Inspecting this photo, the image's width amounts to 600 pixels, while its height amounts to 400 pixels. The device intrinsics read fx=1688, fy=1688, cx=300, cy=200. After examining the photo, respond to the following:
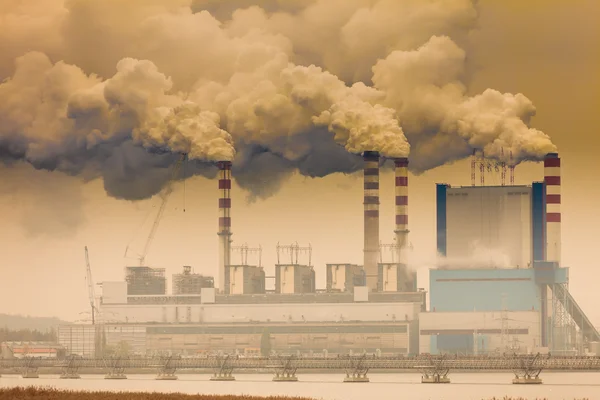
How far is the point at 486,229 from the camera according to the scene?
7956cm

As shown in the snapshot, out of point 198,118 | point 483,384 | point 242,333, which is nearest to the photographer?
point 483,384

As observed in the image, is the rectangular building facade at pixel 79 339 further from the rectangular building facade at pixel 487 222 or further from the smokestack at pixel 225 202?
the rectangular building facade at pixel 487 222

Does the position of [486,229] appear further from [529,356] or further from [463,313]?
[529,356]

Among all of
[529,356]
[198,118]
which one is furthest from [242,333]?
[529,356]

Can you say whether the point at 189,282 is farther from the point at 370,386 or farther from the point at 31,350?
the point at 370,386

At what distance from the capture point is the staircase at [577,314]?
256 ft

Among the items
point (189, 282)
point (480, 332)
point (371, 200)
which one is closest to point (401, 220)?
point (371, 200)

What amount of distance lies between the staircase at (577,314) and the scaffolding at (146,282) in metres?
20.4

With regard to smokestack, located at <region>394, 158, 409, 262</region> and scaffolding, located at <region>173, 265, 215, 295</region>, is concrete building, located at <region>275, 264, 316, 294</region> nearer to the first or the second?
scaffolding, located at <region>173, 265, 215, 295</region>

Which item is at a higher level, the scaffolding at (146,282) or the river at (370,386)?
the scaffolding at (146,282)

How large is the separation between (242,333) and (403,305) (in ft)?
26.6

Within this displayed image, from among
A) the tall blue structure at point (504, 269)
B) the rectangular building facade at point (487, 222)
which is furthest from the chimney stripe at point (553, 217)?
the rectangular building facade at point (487, 222)

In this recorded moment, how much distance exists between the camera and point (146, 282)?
85938 mm

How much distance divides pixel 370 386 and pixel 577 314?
1620 cm
